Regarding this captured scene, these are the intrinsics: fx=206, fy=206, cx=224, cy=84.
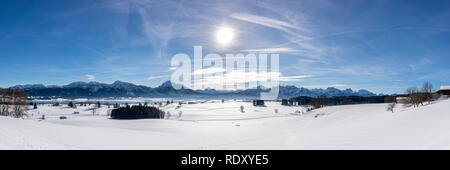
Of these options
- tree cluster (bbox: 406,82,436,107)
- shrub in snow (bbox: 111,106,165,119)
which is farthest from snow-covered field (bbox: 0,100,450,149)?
shrub in snow (bbox: 111,106,165,119)

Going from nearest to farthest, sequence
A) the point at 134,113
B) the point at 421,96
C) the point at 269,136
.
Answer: the point at 269,136 < the point at 421,96 < the point at 134,113

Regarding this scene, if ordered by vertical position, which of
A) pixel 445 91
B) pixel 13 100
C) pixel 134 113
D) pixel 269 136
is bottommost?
pixel 134 113

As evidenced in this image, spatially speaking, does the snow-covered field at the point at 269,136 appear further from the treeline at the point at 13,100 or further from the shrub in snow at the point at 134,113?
the shrub in snow at the point at 134,113

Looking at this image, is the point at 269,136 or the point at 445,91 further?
the point at 445,91

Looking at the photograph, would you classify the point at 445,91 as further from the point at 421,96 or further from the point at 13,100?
the point at 13,100

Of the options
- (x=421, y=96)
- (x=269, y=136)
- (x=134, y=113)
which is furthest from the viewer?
(x=134, y=113)

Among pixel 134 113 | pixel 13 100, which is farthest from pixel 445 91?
pixel 13 100

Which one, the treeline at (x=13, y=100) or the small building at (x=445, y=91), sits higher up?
the small building at (x=445, y=91)

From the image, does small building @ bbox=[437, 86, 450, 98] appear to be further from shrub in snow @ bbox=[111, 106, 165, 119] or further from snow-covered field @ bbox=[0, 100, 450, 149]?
shrub in snow @ bbox=[111, 106, 165, 119]

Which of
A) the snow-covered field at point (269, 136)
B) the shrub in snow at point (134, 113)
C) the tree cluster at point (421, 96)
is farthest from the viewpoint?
the shrub in snow at point (134, 113)

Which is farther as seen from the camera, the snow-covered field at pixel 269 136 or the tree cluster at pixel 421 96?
the tree cluster at pixel 421 96

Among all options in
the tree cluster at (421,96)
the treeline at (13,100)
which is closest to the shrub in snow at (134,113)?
the treeline at (13,100)
